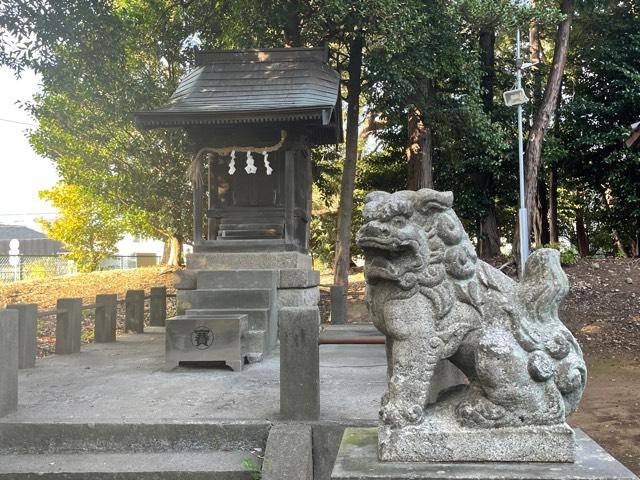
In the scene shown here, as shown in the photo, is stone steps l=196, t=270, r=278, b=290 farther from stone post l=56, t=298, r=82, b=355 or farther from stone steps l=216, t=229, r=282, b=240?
stone post l=56, t=298, r=82, b=355

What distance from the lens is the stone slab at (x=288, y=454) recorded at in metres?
4.07

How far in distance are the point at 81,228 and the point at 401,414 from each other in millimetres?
21877

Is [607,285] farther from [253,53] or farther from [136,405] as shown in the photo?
[136,405]

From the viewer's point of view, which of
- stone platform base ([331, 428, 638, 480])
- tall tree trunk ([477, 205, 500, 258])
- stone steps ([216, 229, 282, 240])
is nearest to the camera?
stone platform base ([331, 428, 638, 480])

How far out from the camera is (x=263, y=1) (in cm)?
1309

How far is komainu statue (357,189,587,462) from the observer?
8.74 ft

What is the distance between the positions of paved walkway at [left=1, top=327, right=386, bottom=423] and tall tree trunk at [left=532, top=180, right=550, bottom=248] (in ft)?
41.1

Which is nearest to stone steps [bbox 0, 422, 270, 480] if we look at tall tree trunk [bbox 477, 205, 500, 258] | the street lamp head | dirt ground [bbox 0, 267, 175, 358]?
dirt ground [bbox 0, 267, 175, 358]

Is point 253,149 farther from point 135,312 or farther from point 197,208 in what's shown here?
point 135,312

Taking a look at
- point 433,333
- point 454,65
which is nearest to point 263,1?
point 454,65

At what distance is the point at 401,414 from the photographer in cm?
266

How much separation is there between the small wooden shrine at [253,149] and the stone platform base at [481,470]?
6827mm

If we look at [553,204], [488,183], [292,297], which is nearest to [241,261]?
[292,297]

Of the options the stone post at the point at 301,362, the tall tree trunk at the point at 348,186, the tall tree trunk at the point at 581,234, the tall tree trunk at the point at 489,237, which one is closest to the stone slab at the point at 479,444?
the stone post at the point at 301,362
